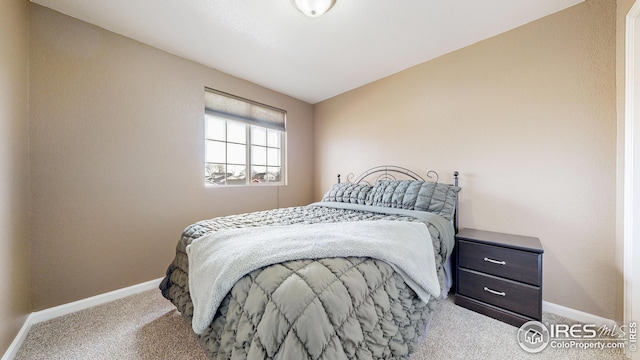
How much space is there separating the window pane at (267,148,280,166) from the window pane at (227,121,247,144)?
17.4 inches

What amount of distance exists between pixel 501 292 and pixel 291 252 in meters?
1.75

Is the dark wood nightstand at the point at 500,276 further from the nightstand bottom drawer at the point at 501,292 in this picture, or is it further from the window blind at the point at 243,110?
the window blind at the point at 243,110

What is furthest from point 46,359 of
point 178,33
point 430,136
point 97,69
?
point 430,136

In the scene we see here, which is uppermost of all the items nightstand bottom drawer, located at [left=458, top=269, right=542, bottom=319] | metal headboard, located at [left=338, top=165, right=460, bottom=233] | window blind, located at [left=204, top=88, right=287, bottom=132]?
window blind, located at [left=204, top=88, right=287, bottom=132]

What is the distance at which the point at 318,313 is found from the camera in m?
0.78

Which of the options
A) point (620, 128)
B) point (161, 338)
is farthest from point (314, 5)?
point (161, 338)

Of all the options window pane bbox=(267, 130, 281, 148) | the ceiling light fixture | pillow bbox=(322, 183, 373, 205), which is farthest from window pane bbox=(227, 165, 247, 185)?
the ceiling light fixture

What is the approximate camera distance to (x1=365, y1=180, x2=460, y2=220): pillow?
2076 mm

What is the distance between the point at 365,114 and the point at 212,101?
6.73 ft

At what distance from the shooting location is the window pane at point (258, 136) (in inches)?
127

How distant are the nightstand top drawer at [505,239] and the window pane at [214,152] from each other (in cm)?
279

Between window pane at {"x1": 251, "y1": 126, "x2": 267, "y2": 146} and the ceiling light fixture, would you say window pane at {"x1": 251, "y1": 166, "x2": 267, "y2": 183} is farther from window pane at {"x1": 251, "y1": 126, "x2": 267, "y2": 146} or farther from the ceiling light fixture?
the ceiling light fixture

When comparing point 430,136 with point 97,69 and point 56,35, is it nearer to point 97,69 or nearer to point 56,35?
point 97,69

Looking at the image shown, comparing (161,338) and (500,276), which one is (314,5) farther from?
(161,338)
